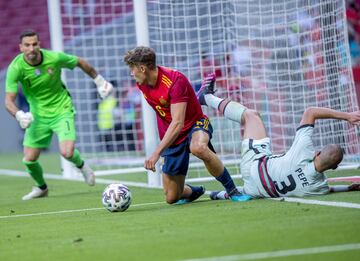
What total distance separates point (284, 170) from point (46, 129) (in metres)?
4.09

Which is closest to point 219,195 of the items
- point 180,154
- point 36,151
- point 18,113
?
point 180,154

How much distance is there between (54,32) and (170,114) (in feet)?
19.0

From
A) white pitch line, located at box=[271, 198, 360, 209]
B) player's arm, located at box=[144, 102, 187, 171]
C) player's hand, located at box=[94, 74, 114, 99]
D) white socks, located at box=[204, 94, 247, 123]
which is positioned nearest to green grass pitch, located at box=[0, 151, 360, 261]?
white pitch line, located at box=[271, 198, 360, 209]

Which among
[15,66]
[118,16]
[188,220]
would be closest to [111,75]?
[118,16]

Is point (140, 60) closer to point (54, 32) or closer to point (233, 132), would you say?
point (233, 132)

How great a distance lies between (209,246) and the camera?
6152 mm

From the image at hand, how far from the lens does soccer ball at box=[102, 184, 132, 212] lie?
882 centimetres

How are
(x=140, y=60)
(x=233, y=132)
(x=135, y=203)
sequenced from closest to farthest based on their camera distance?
(x=140, y=60)
(x=135, y=203)
(x=233, y=132)

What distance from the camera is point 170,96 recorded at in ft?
29.1

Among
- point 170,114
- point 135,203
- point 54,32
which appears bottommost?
point 135,203

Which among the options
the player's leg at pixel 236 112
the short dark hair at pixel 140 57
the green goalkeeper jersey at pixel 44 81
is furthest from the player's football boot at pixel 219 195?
the green goalkeeper jersey at pixel 44 81

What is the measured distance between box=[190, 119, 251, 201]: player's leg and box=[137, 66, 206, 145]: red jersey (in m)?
→ 0.11

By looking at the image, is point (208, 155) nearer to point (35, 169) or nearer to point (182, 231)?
point (182, 231)

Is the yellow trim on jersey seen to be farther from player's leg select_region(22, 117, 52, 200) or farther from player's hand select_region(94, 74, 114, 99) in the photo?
player's leg select_region(22, 117, 52, 200)
